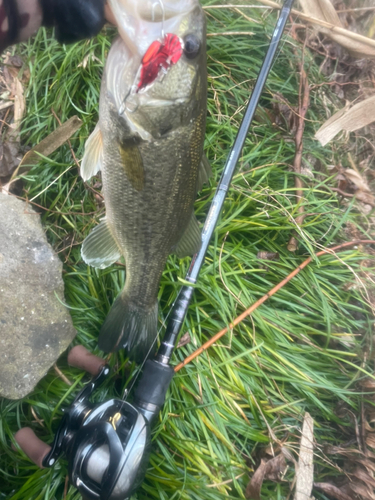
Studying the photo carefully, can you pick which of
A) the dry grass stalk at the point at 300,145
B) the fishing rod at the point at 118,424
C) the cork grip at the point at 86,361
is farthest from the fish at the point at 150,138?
the dry grass stalk at the point at 300,145

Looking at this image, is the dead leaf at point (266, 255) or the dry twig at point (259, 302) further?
the dead leaf at point (266, 255)

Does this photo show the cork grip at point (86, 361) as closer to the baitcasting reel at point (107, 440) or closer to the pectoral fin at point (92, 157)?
the baitcasting reel at point (107, 440)

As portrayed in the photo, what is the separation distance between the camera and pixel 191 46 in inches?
53.7

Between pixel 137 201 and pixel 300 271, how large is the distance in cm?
145

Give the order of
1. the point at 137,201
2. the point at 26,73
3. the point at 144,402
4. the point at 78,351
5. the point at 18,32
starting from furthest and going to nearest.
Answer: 1. the point at 26,73
2. the point at 78,351
3. the point at 144,402
4. the point at 137,201
5. the point at 18,32

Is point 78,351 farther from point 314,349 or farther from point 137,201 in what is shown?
point 314,349

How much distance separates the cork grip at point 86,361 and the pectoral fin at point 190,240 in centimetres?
87

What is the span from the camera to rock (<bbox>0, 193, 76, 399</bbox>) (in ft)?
7.30

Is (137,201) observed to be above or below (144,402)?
above

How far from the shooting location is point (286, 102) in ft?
8.84

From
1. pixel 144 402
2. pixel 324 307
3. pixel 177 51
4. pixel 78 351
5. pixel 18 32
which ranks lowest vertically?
pixel 324 307

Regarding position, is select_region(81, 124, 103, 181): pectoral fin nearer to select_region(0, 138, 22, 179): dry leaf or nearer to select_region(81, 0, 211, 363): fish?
select_region(81, 0, 211, 363): fish

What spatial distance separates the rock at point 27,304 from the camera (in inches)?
87.7

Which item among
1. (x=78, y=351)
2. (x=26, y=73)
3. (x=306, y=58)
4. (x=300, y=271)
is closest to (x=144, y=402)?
(x=78, y=351)
